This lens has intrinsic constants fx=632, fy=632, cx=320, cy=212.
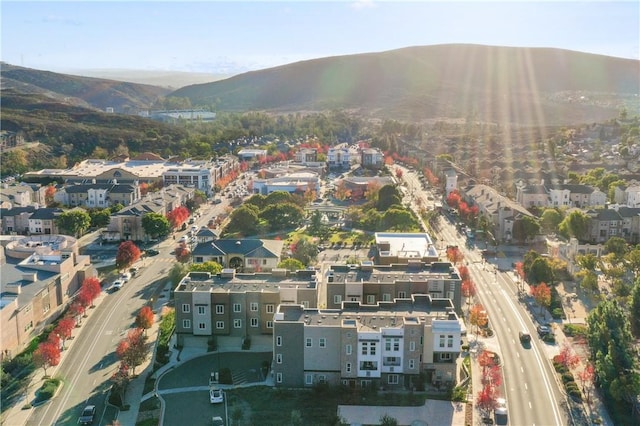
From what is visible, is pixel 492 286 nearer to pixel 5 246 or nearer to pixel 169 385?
pixel 169 385

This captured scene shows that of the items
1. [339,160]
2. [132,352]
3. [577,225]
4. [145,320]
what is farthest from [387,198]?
[132,352]

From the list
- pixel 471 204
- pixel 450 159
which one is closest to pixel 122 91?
pixel 450 159

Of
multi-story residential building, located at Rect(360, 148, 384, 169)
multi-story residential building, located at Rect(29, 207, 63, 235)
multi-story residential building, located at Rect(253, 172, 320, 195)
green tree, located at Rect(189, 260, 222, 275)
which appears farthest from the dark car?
multi-story residential building, located at Rect(360, 148, 384, 169)

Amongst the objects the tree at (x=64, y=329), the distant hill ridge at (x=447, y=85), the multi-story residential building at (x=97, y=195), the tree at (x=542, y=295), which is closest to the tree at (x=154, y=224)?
the multi-story residential building at (x=97, y=195)

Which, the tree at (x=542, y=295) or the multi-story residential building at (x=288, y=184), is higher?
the multi-story residential building at (x=288, y=184)

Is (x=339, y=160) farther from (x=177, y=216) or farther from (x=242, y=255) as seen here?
(x=242, y=255)

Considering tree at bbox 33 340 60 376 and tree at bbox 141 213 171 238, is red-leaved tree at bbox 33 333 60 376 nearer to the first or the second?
tree at bbox 33 340 60 376

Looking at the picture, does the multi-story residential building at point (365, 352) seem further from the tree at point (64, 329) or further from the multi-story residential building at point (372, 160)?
the multi-story residential building at point (372, 160)
